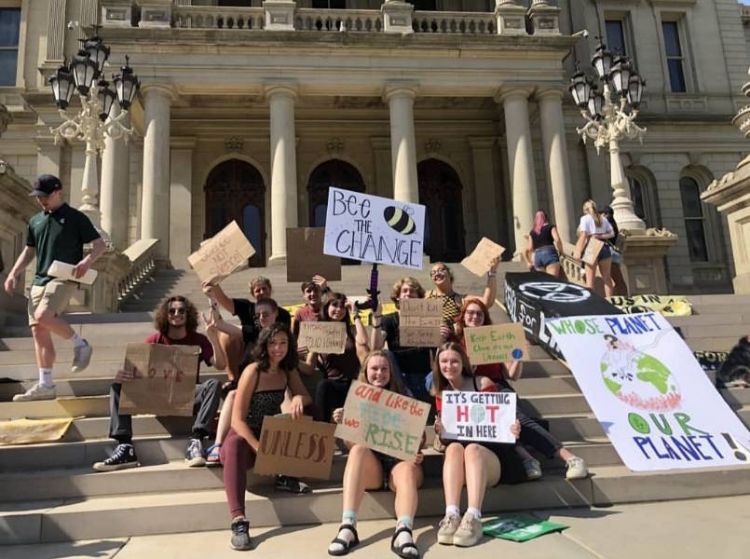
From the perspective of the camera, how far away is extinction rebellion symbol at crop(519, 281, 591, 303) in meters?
8.03

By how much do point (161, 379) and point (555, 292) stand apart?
17.5 feet

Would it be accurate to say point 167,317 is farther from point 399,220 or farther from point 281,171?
point 281,171

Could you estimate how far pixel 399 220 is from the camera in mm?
6805

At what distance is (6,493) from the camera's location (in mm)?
4742

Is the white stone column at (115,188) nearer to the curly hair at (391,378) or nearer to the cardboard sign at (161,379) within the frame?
the cardboard sign at (161,379)

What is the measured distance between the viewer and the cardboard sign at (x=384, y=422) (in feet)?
14.4

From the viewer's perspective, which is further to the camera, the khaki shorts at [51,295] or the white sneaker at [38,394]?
the khaki shorts at [51,295]

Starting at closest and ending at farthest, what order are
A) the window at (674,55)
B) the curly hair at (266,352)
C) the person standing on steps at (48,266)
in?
the curly hair at (266,352), the person standing on steps at (48,266), the window at (674,55)

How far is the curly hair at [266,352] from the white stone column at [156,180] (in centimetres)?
1209

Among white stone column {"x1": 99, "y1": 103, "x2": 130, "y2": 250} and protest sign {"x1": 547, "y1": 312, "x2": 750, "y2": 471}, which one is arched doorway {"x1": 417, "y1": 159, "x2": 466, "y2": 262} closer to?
white stone column {"x1": 99, "y1": 103, "x2": 130, "y2": 250}

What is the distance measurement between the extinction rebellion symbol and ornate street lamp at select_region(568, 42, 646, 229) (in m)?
7.13

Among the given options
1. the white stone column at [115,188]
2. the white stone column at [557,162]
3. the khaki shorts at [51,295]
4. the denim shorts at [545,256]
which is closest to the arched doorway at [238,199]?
the white stone column at [115,188]

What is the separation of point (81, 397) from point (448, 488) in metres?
4.04

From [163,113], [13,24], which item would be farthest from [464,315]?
[13,24]
